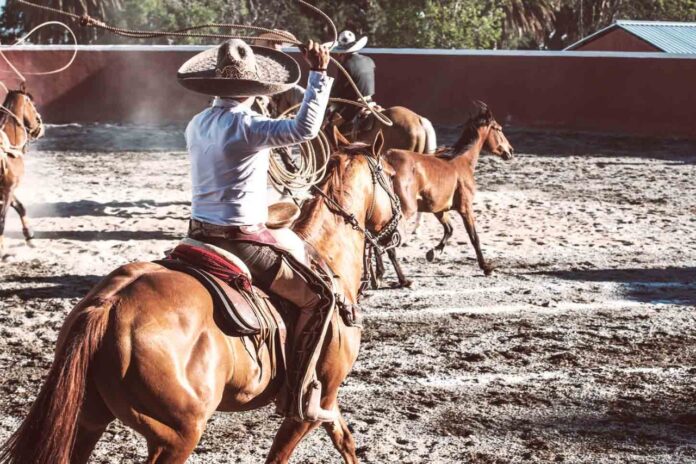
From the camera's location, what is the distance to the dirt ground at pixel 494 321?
5766 mm

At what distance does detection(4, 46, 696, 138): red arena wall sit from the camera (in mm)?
20547

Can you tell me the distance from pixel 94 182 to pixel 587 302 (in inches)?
344

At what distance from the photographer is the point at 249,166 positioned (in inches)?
165

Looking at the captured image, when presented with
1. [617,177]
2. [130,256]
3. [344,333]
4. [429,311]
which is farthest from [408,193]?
[617,177]

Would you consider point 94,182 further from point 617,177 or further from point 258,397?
point 258,397

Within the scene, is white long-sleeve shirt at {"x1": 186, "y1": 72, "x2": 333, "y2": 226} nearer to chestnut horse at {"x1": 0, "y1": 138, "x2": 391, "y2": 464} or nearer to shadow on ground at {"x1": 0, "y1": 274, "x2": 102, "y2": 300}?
chestnut horse at {"x1": 0, "y1": 138, "x2": 391, "y2": 464}

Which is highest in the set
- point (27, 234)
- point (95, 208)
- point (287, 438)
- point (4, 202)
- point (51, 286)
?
point (287, 438)

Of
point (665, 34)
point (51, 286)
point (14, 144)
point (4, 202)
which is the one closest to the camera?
point (51, 286)

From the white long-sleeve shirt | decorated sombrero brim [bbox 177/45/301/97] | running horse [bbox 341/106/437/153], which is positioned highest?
decorated sombrero brim [bbox 177/45/301/97]

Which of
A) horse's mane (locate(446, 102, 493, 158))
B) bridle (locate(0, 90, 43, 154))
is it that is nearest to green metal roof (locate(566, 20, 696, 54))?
horse's mane (locate(446, 102, 493, 158))

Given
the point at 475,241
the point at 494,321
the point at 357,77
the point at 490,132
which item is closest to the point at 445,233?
the point at 475,241

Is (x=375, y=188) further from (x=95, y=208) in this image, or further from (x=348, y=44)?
(x=95, y=208)

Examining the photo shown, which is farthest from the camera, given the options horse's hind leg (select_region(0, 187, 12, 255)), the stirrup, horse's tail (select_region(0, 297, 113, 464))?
horse's hind leg (select_region(0, 187, 12, 255))

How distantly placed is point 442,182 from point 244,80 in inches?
243
